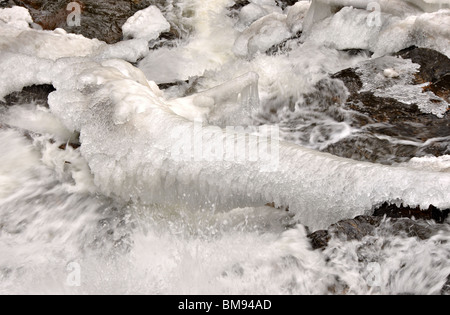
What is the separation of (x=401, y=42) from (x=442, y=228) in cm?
307

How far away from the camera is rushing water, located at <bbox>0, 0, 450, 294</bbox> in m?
2.50

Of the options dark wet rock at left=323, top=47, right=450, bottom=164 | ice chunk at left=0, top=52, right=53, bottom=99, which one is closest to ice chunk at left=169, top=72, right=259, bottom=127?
dark wet rock at left=323, top=47, right=450, bottom=164

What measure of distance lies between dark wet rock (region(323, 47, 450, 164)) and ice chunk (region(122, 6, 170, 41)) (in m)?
2.96

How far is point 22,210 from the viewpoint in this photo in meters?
3.43

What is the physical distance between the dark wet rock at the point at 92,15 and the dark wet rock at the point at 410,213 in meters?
4.83

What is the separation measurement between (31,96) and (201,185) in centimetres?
231

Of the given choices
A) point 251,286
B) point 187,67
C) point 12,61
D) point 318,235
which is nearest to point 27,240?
point 251,286

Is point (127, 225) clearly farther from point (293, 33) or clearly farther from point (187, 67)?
point (293, 33)

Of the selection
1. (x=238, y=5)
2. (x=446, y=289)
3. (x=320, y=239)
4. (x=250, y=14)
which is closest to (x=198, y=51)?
(x=250, y=14)

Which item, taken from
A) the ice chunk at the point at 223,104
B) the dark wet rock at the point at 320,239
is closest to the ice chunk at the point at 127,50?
the ice chunk at the point at 223,104

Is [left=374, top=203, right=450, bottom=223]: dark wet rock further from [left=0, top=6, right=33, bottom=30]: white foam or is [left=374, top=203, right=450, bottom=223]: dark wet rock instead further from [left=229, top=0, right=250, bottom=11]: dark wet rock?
[left=0, top=6, right=33, bottom=30]: white foam

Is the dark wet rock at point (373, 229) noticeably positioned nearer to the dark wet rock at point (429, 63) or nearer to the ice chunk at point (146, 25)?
the dark wet rock at point (429, 63)

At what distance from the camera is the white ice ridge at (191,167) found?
279 cm

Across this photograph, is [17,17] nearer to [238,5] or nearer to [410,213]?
[238,5]
